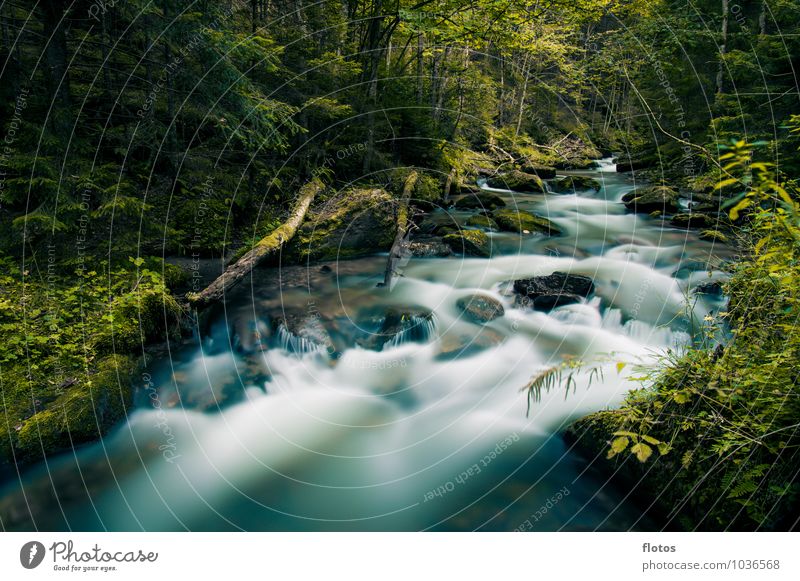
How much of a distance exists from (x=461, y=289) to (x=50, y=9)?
27.9 feet

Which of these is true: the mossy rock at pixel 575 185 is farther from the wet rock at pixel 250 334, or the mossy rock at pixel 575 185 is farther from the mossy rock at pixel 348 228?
the wet rock at pixel 250 334

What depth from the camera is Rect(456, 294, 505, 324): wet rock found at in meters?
8.12

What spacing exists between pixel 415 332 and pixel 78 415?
5.08 m

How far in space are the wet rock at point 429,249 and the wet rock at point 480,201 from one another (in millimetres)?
3886

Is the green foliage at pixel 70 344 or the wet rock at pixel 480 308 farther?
the wet rock at pixel 480 308

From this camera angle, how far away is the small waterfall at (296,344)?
701 cm

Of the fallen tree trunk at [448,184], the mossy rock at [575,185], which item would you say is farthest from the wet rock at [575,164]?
the fallen tree trunk at [448,184]

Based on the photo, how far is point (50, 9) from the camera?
6113 millimetres

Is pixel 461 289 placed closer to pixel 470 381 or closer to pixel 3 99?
pixel 470 381

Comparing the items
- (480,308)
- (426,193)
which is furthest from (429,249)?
(426,193)

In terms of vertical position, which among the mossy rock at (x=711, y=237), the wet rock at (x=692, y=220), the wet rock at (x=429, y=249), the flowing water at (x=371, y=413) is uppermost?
the wet rock at (x=692, y=220)

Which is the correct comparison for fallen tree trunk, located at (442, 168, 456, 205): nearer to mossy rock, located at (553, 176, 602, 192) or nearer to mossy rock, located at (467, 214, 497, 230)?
mossy rock, located at (467, 214, 497, 230)

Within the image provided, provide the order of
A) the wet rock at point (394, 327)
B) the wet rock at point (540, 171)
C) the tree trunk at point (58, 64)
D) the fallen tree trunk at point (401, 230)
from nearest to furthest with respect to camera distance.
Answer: the tree trunk at point (58, 64)
the wet rock at point (394, 327)
the fallen tree trunk at point (401, 230)
the wet rock at point (540, 171)

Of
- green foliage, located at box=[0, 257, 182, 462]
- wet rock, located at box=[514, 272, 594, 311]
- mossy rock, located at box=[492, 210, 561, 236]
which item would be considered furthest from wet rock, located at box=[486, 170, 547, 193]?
green foliage, located at box=[0, 257, 182, 462]
